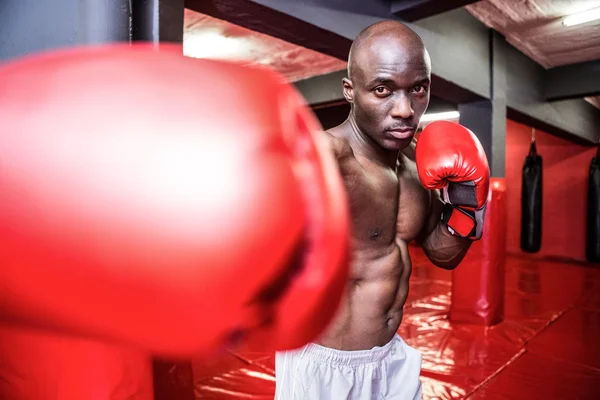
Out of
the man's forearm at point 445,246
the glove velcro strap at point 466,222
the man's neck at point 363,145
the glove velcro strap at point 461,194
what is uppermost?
the man's neck at point 363,145

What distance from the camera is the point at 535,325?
135 inches

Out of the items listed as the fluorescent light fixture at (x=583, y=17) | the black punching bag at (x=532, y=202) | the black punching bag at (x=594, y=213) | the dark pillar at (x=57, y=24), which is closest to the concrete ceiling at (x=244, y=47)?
the dark pillar at (x=57, y=24)

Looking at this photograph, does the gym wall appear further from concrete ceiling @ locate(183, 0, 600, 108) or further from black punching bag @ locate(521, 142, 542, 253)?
concrete ceiling @ locate(183, 0, 600, 108)

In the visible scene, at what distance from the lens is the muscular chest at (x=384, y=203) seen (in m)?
1.21

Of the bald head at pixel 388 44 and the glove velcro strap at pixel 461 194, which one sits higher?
the bald head at pixel 388 44

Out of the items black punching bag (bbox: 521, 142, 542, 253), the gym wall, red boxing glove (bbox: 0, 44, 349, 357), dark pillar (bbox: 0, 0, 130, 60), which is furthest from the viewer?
the gym wall

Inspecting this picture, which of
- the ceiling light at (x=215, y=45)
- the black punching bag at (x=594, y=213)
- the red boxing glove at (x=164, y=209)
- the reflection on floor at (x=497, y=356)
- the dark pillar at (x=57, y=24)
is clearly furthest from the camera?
the black punching bag at (x=594, y=213)

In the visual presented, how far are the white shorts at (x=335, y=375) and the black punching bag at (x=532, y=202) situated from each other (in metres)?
6.09

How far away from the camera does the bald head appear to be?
1143mm

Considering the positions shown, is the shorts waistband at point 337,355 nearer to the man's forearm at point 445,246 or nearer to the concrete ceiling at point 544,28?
the man's forearm at point 445,246

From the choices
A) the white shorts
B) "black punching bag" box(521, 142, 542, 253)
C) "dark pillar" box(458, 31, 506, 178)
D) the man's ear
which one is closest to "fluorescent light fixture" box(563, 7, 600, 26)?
"dark pillar" box(458, 31, 506, 178)

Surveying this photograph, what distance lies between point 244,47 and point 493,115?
226 centimetres

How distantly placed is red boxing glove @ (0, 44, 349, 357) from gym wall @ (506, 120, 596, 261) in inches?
313

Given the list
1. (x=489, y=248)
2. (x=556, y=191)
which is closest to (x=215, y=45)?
(x=489, y=248)
